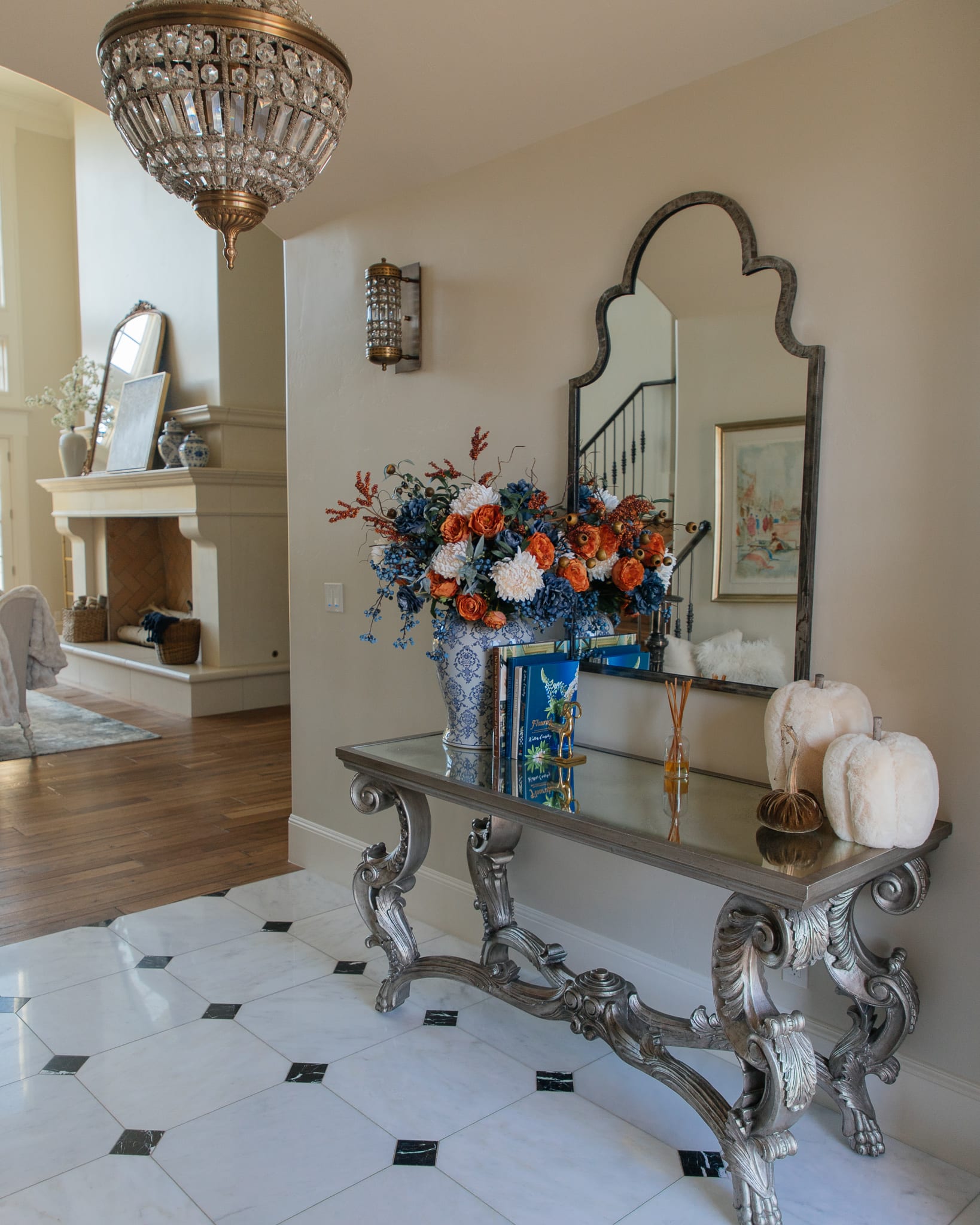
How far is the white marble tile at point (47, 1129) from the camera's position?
2.04 m

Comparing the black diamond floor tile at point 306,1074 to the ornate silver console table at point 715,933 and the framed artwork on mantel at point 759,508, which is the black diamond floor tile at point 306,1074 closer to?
the ornate silver console table at point 715,933

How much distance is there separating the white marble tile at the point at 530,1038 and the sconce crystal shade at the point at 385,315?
6.69ft

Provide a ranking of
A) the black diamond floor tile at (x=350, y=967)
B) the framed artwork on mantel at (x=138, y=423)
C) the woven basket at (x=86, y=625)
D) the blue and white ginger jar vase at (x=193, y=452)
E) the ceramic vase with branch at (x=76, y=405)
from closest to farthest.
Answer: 1. the black diamond floor tile at (x=350, y=967)
2. the blue and white ginger jar vase at (x=193, y=452)
3. the framed artwork on mantel at (x=138, y=423)
4. the woven basket at (x=86, y=625)
5. the ceramic vase with branch at (x=76, y=405)

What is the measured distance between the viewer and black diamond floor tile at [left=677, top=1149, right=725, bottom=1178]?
204cm

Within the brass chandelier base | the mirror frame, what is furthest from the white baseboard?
the mirror frame

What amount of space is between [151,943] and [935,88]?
3.18m

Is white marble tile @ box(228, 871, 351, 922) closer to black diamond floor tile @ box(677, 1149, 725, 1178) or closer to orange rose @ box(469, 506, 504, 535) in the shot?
black diamond floor tile @ box(677, 1149, 725, 1178)

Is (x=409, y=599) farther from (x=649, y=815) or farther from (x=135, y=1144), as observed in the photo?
(x=135, y=1144)

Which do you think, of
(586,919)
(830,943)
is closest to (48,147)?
(586,919)

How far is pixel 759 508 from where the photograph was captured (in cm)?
227

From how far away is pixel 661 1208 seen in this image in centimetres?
194

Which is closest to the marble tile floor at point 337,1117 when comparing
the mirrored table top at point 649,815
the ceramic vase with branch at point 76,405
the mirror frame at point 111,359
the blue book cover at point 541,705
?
the mirrored table top at point 649,815

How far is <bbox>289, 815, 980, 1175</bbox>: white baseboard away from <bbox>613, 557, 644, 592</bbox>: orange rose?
105 centimetres

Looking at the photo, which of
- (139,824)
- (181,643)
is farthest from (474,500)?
(181,643)
